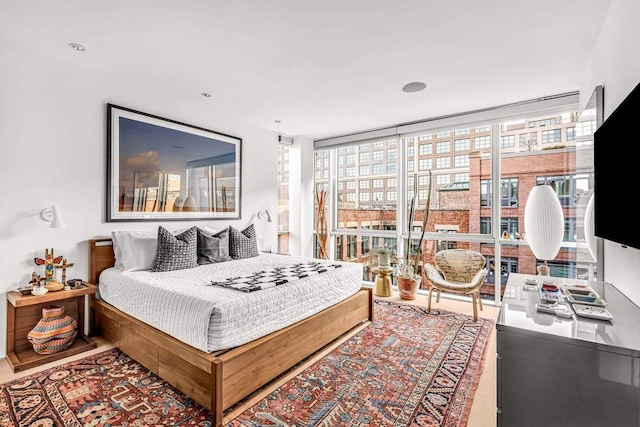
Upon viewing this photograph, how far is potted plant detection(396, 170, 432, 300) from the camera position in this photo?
421cm

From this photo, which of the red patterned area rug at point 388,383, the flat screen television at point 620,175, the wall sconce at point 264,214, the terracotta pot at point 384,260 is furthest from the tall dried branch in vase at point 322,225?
the flat screen television at point 620,175

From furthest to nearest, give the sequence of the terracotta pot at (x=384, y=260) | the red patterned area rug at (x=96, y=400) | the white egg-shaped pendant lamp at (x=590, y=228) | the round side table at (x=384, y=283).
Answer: the terracotta pot at (x=384, y=260), the round side table at (x=384, y=283), the white egg-shaped pendant lamp at (x=590, y=228), the red patterned area rug at (x=96, y=400)

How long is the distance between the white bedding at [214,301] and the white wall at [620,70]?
2003 mm

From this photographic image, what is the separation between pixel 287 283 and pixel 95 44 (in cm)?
245

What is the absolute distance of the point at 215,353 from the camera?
6.21 feet

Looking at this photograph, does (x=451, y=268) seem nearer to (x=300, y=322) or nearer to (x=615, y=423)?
(x=300, y=322)

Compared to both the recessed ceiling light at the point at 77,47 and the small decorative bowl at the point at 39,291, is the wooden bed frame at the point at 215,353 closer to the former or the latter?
the small decorative bowl at the point at 39,291

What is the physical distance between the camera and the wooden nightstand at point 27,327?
2.42 m

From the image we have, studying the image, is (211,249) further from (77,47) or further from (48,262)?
(77,47)

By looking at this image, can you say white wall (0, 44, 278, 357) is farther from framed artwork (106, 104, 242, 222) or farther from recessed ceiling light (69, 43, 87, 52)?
recessed ceiling light (69, 43, 87, 52)

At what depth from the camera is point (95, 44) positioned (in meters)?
2.48

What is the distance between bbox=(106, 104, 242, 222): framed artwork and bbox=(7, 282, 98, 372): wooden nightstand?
0.90 meters

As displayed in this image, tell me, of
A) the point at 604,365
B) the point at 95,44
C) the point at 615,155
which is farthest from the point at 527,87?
the point at 95,44

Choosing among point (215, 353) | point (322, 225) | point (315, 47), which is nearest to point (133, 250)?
point (215, 353)
